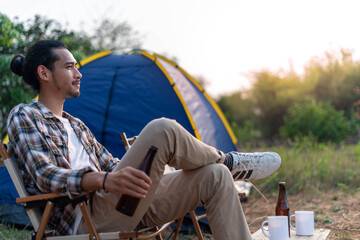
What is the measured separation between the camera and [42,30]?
5516 millimetres

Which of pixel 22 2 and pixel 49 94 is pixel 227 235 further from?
pixel 22 2

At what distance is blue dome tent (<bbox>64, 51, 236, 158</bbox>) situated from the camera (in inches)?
150

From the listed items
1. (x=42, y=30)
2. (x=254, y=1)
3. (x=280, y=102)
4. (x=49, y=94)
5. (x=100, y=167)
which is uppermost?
(x=254, y=1)

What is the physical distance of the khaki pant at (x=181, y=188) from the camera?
5.87ft

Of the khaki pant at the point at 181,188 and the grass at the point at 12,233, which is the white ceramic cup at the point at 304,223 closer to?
the khaki pant at the point at 181,188

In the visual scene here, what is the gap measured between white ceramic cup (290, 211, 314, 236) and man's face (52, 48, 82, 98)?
55.4 inches

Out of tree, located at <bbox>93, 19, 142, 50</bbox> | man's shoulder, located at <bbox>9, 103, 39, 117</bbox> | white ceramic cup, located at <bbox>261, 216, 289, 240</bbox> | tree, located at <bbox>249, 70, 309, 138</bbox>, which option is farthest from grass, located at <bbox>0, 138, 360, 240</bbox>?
tree, located at <bbox>93, 19, 142, 50</bbox>

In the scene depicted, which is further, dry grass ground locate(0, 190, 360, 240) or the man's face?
dry grass ground locate(0, 190, 360, 240)

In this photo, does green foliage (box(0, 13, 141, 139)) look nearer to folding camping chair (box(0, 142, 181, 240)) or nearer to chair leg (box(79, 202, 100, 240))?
folding camping chair (box(0, 142, 181, 240))

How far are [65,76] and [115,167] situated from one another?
63 cm

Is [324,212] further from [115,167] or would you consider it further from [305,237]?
[115,167]

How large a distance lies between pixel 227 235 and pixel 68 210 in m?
0.73

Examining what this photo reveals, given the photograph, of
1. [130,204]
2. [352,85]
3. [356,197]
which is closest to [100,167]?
[130,204]

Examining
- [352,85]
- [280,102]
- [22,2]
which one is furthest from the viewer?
[280,102]
